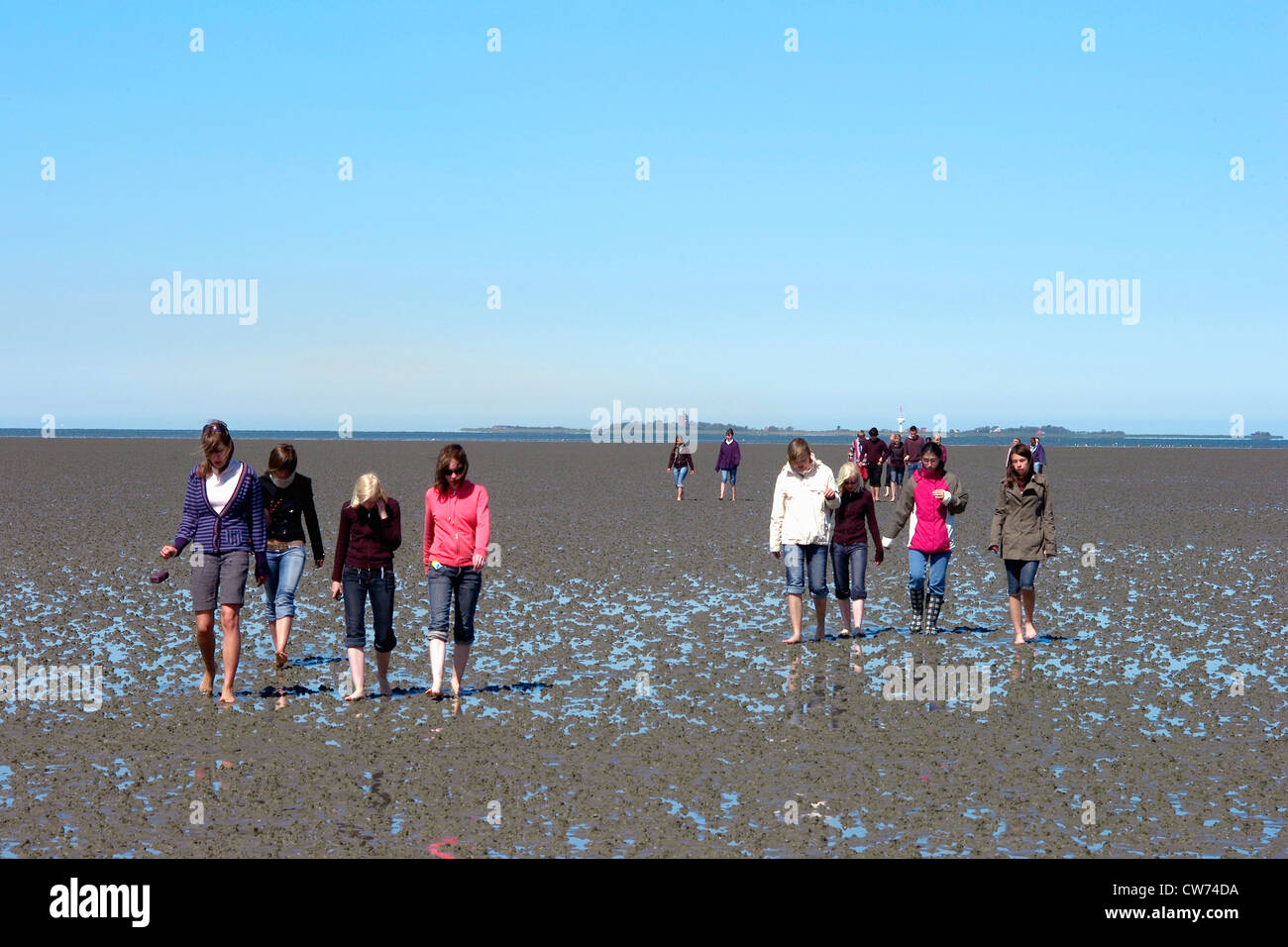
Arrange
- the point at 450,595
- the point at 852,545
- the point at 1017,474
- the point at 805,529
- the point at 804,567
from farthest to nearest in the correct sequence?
the point at 852,545 → the point at 1017,474 → the point at 804,567 → the point at 805,529 → the point at 450,595

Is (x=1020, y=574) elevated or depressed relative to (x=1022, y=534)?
depressed

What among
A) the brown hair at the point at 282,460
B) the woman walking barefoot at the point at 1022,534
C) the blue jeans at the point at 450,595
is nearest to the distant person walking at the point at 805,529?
the woman walking barefoot at the point at 1022,534

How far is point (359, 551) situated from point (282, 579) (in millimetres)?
1095

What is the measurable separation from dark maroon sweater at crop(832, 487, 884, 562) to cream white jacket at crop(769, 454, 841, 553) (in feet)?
1.11

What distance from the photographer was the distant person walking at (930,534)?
12281 millimetres

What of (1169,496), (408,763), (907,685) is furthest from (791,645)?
(1169,496)

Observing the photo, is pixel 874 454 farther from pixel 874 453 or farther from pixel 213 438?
pixel 213 438

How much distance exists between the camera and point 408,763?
7566mm

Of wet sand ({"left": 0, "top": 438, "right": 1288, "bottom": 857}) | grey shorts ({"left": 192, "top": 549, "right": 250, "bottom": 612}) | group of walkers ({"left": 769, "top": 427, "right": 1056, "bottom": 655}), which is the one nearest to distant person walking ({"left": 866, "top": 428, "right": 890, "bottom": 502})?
wet sand ({"left": 0, "top": 438, "right": 1288, "bottom": 857})

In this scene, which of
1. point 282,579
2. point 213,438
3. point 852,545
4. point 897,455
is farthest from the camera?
point 897,455

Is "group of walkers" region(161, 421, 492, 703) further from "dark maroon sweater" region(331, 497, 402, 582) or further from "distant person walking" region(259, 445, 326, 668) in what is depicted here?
"distant person walking" region(259, 445, 326, 668)

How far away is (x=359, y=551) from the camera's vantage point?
31.0ft

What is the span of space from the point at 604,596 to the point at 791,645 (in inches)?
139

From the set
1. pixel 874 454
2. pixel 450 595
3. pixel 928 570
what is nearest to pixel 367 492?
pixel 450 595
